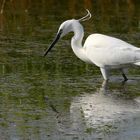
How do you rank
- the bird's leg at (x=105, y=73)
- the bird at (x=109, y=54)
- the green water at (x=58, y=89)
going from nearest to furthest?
the green water at (x=58, y=89) → the bird at (x=109, y=54) → the bird's leg at (x=105, y=73)

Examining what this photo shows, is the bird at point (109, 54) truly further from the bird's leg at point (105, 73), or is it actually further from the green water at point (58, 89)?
the green water at point (58, 89)

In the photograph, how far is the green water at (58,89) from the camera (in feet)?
22.5

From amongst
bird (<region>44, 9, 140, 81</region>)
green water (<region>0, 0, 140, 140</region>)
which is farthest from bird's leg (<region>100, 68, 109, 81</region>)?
green water (<region>0, 0, 140, 140</region>)

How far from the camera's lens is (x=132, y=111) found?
25.3ft

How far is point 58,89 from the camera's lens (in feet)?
29.1

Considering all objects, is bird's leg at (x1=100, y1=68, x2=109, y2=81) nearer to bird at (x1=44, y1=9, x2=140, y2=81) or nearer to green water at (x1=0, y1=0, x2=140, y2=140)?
bird at (x1=44, y1=9, x2=140, y2=81)

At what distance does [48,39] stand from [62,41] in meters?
0.25

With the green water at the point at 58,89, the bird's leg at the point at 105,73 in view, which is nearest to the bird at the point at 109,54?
the bird's leg at the point at 105,73

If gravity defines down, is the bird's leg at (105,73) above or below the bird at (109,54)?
below

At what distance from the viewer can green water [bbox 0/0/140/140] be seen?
22.5 ft

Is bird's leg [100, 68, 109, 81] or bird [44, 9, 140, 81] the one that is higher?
bird [44, 9, 140, 81]

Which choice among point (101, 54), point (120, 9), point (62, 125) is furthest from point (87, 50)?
point (120, 9)

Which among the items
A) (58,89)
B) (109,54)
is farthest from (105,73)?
(58,89)

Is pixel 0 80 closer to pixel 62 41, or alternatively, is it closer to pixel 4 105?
pixel 4 105
